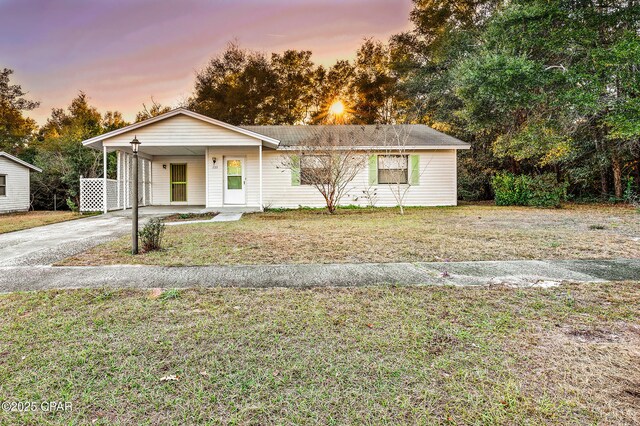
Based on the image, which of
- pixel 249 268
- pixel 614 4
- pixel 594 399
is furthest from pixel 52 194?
pixel 614 4

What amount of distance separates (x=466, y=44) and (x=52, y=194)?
2562cm

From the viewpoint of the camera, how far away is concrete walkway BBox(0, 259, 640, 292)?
3.82 metres

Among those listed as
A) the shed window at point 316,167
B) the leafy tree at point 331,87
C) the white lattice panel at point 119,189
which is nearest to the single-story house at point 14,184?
the white lattice panel at point 119,189

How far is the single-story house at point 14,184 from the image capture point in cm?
1703

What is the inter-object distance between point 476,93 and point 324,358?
1416 cm

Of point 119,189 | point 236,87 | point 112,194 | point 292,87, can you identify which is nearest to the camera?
point 112,194

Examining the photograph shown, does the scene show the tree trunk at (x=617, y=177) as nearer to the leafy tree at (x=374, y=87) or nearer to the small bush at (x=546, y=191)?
the small bush at (x=546, y=191)

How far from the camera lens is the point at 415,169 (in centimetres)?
1534

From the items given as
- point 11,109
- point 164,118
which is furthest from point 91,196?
point 11,109

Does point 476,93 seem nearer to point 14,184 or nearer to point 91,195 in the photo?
point 91,195

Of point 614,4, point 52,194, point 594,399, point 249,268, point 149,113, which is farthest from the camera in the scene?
point 149,113

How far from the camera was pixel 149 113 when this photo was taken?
30.0m

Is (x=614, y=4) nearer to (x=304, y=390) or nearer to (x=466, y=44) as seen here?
(x=466, y=44)

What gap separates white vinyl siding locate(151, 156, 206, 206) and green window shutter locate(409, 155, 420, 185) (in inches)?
398
